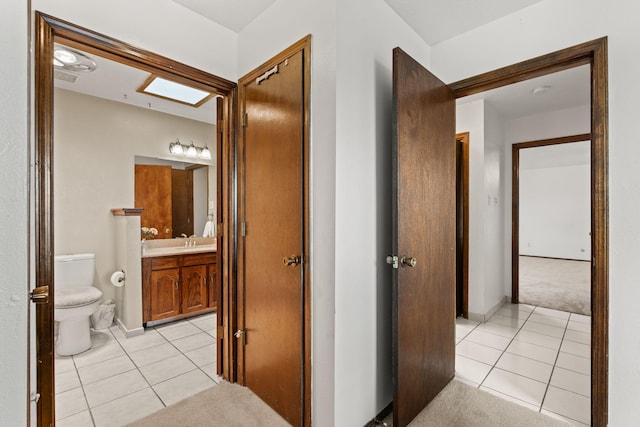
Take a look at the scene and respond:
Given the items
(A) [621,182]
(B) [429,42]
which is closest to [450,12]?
(B) [429,42]

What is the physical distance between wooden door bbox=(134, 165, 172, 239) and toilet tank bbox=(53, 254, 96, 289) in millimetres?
663

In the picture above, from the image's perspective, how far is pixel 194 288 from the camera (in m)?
3.41

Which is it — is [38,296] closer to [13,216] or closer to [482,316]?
[13,216]

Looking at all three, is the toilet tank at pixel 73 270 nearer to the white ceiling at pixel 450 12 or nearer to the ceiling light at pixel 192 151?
the ceiling light at pixel 192 151

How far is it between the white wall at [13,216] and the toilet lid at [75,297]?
238cm

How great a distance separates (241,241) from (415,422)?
5.14ft

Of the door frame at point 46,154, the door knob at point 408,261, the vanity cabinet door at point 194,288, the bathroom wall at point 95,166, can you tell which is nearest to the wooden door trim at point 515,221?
the door knob at point 408,261

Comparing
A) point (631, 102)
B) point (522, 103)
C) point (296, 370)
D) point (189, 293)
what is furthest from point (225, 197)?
point (522, 103)

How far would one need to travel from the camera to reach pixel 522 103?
344 centimetres

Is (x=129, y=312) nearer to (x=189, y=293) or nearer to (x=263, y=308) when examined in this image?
(x=189, y=293)

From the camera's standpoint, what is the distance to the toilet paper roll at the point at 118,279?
9.91ft

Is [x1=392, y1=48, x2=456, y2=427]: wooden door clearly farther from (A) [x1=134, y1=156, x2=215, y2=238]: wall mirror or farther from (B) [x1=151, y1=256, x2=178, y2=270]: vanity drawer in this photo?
(A) [x1=134, y1=156, x2=215, y2=238]: wall mirror

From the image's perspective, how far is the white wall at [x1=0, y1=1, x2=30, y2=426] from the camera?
23.7 inches

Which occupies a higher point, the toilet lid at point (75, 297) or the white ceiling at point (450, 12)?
→ the white ceiling at point (450, 12)
